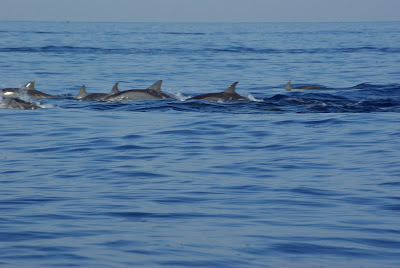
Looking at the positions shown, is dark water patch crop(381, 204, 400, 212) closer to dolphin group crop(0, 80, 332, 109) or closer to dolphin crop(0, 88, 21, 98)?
dolphin group crop(0, 80, 332, 109)

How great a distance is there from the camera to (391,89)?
2433 centimetres

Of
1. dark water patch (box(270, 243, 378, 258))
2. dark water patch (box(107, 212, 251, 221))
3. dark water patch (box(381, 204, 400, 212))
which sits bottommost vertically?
dark water patch (box(381, 204, 400, 212))

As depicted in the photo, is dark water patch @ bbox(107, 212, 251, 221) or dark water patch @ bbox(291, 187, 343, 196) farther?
dark water patch @ bbox(291, 187, 343, 196)

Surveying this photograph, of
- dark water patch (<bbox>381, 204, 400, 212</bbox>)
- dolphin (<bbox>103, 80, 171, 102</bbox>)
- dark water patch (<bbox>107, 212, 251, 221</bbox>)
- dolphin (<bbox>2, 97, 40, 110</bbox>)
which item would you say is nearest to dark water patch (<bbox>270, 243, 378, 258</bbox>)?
dark water patch (<bbox>107, 212, 251, 221</bbox>)

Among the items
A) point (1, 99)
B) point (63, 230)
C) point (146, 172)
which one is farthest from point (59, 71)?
point (63, 230)

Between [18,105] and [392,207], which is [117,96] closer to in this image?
[18,105]

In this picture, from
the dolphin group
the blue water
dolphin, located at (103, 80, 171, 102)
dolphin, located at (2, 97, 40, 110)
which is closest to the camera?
the blue water

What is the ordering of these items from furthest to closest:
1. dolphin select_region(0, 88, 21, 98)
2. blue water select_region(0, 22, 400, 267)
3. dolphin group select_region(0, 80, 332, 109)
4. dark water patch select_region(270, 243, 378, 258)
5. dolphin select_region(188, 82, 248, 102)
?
dolphin select_region(0, 88, 21, 98) → dolphin select_region(188, 82, 248, 102) → dolphin group select_region(0, 80, 332, 109) → blue water select_region(0, 22, 400, 267) → dark water patch select_region(270, 243, 378, 258)

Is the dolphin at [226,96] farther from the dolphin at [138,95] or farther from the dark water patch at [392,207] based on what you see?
the dark water patch at [392,207]

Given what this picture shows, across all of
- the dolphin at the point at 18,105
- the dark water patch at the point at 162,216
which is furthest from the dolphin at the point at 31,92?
the dark water patch at the point at 162,216

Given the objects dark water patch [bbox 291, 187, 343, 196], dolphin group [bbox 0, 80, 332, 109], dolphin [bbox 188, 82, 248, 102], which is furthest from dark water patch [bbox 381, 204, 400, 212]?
dolphin [bbox 188, 82, 248, 102]

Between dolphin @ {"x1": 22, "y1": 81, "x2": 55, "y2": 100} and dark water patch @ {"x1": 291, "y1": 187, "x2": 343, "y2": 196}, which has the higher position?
dolphin @ {"x1": 22, "y1": 81, "x2": 55, "y2": 100}

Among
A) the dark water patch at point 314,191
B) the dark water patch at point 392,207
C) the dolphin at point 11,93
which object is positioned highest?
the dolphin at point 11,93

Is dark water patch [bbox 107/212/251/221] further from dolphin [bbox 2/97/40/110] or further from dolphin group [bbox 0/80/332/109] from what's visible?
dolphin [bbox 2/97/40/110]
